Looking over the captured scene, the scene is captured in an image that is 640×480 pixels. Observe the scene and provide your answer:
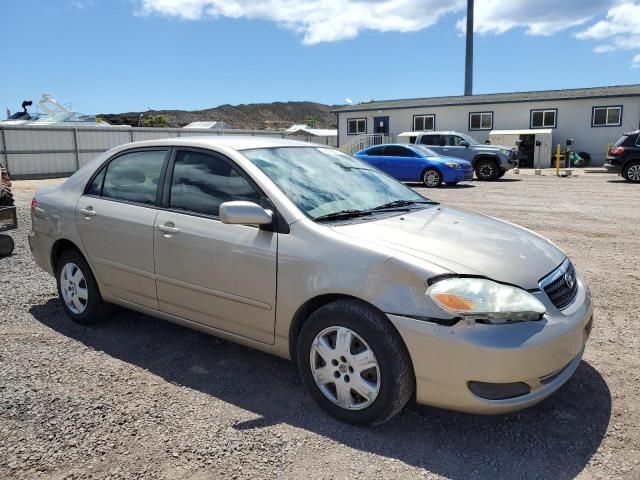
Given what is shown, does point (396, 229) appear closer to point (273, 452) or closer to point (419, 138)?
point (273, 452)

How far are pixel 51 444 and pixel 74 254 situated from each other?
2014 millimetres

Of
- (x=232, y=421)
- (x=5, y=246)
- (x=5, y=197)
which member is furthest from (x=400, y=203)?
(x=5, y=197)

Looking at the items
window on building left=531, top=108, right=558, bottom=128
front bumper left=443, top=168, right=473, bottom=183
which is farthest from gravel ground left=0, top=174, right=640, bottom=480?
window on building left=531, top=108, right=558, bottom=128

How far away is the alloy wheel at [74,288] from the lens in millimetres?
4441

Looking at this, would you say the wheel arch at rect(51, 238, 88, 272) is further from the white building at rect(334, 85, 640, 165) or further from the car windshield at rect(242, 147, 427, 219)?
the white building at rect(334, 85, 640, 165)

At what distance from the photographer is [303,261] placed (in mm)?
3020

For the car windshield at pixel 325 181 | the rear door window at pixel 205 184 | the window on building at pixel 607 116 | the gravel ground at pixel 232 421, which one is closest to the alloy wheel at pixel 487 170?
the window on building at pixel 607 116

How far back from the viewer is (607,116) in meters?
27.6

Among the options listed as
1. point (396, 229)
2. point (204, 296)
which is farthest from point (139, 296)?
point (396, 229)

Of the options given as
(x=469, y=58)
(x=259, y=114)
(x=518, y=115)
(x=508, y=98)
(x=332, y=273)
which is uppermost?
(x=469, y=58)

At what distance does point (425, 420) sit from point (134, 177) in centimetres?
278

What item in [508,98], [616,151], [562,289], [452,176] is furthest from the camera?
[508,98]

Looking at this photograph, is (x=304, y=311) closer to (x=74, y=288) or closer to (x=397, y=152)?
(x=74, y=288)

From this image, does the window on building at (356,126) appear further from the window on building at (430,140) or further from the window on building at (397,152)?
the window on building at (397,152)
